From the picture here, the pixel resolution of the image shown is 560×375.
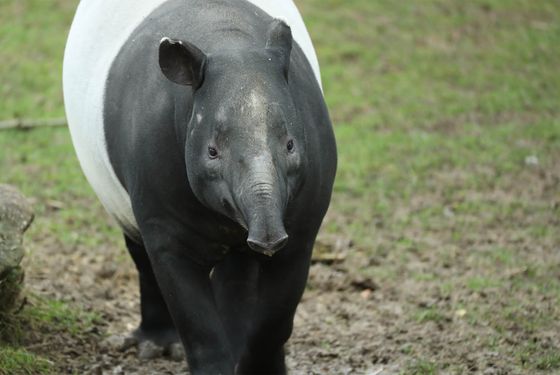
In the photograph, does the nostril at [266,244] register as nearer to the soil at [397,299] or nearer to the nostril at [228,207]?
the nostril at [228,207]

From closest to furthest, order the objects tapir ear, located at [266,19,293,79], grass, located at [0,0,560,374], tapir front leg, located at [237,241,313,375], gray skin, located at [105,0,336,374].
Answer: gray skin, located at [105,0,336,374], tapir ear, located at [266,19,293,79], tapir front leg, located at [237,241,313,375], grass, located at [0,0,560,374]

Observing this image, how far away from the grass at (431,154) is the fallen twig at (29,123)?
0.23 ft

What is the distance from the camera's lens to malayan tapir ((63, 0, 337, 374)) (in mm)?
4062

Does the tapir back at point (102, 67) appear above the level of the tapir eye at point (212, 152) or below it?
below

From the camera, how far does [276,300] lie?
4879mm

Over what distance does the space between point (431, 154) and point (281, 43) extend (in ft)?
17.5

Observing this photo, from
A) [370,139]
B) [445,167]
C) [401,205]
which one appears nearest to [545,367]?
[401,205]

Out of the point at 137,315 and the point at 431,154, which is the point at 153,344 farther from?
the point at 431,154

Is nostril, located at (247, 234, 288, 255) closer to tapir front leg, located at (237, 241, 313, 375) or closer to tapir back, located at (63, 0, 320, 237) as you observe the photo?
tapir front leg, located at (237, 241, 313, 375)

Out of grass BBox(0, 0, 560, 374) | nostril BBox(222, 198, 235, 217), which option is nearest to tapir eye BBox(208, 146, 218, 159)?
nostril BBox(222, 198, 235, 217)

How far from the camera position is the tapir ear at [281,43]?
4.29m

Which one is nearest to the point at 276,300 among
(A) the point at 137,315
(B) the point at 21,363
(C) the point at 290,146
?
(C) the point at 290,146

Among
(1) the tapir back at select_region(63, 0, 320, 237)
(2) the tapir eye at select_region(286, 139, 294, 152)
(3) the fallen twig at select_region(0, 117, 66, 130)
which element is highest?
(2) the tapir eye at select_region(286, 139, 294, 152)

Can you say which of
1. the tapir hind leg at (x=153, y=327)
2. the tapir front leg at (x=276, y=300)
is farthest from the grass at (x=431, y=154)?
the tapir front leg at (x=276, y=300)
